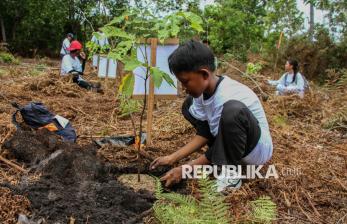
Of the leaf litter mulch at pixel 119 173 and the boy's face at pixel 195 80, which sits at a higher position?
the boy's face at pixel 195 80

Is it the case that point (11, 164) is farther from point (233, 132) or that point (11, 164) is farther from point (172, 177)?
point (233, 132)

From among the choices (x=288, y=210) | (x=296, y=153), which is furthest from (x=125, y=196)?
(x=296, y=153)

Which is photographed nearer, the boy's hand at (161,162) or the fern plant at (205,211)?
the fern plant at (205,211)

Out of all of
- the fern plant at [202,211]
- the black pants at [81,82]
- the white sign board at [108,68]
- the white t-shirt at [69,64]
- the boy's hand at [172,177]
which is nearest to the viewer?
the fern plant at [202,211]

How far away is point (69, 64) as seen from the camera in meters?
8.72

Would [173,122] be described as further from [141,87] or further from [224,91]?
[224,91]

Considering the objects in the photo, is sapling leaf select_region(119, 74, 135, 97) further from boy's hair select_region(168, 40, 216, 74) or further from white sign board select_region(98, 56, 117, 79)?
white sign board select_region(98, 56, 117, 79)

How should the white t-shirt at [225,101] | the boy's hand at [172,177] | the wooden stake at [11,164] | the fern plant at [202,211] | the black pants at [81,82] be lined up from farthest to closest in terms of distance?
the black pants at [81,82]
the wooden stake at [11,164]
the boy's hand at [172,177]
the white t-shirt at [225,101]
the fern plant at [202,211]

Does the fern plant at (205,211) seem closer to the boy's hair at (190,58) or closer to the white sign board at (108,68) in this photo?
the boy's hair at (190,58)

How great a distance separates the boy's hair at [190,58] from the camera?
274 cm

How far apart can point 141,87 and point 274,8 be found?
456 inches

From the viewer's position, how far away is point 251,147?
2.98 metres

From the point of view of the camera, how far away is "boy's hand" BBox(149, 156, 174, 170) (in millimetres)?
3201

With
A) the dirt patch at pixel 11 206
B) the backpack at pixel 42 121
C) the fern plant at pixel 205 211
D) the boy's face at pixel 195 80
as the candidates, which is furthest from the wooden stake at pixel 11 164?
the boy's face at pixel 195 80
